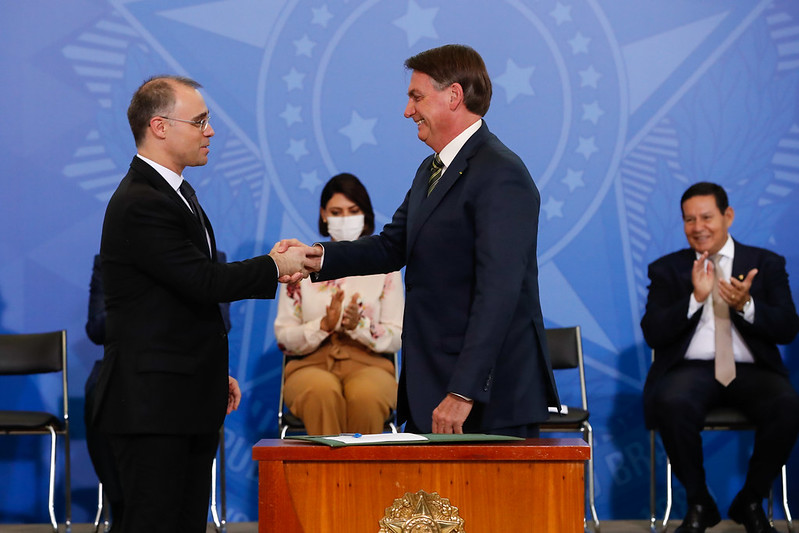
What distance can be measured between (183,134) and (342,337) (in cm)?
218

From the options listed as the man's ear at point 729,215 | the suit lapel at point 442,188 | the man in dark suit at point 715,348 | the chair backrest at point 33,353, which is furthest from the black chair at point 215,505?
the man's ear at point 729,215

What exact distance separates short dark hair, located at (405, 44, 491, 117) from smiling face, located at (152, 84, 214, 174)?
650 mm

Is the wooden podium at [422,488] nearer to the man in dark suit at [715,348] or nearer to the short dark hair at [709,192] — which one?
the man in dark suit at [715,348]

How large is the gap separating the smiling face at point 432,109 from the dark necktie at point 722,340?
2.41 metres

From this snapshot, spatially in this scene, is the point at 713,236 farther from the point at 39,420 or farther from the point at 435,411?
the point at 39,420

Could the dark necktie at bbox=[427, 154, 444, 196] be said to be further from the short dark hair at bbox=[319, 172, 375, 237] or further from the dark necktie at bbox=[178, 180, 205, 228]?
the short dark hair at bbox=[319, 172, 375, 237]

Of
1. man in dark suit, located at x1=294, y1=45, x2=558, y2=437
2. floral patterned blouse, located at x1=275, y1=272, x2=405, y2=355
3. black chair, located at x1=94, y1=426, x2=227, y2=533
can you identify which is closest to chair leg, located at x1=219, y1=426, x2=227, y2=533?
black chair, located at x1=94, y1=426, x2=227, y2=533

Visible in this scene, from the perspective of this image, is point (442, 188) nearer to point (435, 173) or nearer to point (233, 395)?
point (435, 173)

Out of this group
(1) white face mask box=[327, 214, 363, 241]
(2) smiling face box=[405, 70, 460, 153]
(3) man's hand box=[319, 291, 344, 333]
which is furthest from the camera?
(1) white face mask box=[327, 214, 363, 241]

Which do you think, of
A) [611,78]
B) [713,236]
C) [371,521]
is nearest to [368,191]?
[611,78]

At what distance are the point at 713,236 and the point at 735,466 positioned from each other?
1.34 metres

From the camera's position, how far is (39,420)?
4504 millimetres

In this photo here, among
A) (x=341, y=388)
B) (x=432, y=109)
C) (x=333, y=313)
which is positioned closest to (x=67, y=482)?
(x=341, y=388)

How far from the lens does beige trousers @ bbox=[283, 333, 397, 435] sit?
172 inches
